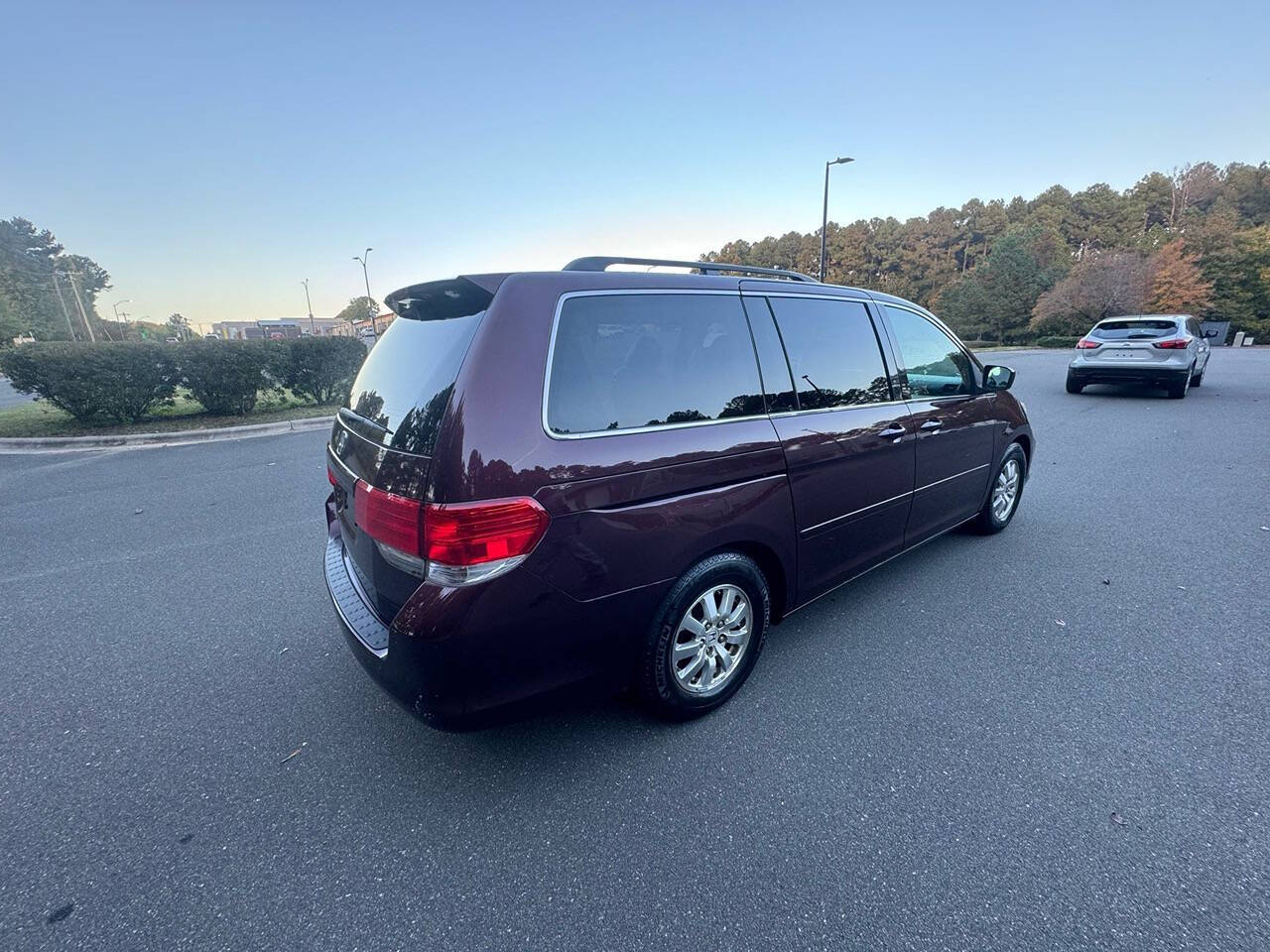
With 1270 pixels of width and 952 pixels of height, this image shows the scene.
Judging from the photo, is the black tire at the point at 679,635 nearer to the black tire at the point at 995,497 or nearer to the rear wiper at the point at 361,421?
the rear wiper at the point at 361,421

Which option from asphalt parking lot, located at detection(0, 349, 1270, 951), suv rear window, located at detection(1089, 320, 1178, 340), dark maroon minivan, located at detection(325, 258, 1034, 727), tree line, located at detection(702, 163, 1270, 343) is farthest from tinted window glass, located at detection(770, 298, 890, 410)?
tree line, located at detection(702, 163, 1270, 343)

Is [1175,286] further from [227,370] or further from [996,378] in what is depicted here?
[227,370]

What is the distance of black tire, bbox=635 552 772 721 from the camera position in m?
2.19

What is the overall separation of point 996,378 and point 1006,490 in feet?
3.24

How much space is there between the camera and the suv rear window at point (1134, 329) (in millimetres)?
Answer: 10758

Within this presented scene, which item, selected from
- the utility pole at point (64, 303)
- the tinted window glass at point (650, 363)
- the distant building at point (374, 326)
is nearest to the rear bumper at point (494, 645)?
the tinted window glass at point (650, 363)

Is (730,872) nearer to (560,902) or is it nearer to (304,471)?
(560,902)

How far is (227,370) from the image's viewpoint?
33.4 ft

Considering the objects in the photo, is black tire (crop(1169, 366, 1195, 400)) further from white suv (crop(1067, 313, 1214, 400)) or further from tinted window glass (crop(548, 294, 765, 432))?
tinted window glass (crop(548, 294, 765, 432))

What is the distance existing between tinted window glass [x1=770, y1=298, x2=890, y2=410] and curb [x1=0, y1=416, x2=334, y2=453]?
9.72 metres

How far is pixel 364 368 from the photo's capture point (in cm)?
270

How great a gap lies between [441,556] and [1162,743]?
2.88 meters

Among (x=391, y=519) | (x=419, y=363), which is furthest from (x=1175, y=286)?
(x=391, y=519)

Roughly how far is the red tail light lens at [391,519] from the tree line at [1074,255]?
149 feet
